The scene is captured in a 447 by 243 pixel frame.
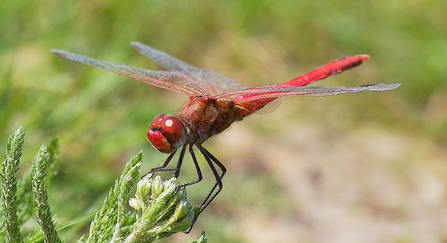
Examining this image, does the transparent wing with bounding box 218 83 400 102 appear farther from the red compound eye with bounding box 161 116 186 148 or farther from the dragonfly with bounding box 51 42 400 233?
the red compound eye with bounding box 161 116 186 148

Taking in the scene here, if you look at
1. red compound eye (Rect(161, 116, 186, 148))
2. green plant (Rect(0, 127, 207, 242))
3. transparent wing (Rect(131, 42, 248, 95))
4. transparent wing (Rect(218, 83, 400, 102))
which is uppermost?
transparent wing (Rect(218, 83, 400, 102))

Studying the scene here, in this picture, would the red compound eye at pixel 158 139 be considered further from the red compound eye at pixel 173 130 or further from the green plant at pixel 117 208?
the green plant at pixel 117 208

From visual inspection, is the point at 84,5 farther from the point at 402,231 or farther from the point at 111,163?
the point at 402,231

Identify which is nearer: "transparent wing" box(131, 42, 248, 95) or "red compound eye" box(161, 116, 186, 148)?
"red compound eye" box(161, 116, 186, 148)

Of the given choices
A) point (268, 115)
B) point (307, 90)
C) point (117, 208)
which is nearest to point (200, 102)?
point (307, 90)

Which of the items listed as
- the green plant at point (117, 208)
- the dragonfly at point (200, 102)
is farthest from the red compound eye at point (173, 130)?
the green plant at point (117, 208)

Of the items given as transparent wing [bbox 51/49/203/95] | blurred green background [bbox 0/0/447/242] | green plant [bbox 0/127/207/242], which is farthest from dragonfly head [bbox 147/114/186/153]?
blurred green background [bbox 0/0/447/242]

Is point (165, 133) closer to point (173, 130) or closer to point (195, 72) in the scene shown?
point (173, 130)

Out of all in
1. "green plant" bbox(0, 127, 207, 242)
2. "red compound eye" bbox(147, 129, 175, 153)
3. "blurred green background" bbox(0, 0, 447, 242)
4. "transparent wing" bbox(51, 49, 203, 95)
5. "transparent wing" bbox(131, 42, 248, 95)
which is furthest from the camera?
"blurred green background" bbox(0, 0, 447, 242)
